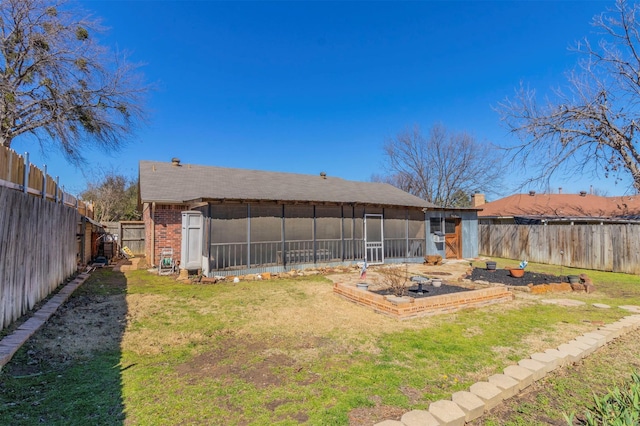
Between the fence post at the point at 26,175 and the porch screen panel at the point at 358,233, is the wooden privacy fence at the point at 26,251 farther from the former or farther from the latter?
the porch screen panel at the point at 358,233

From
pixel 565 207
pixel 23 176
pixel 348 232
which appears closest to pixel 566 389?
pixel 23 176

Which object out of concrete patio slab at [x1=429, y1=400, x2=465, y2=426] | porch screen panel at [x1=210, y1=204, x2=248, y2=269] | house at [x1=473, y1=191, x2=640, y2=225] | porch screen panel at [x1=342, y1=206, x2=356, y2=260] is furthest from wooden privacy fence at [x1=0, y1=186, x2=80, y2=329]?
house at [x1=473, y1=191, x2=640, y2=225]

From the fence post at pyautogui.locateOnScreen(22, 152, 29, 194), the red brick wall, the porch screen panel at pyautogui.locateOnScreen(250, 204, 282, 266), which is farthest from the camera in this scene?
the red brick wall

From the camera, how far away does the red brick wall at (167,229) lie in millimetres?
12023

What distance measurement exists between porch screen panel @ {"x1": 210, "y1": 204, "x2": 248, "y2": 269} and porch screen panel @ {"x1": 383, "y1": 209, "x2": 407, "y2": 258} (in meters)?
6.45

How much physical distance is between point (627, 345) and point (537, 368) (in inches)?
90.9

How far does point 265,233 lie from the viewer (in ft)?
37.0

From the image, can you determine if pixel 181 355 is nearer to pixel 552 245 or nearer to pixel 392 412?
pixel 392 412

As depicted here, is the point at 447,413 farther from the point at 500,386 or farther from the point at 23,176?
the point at 23,176

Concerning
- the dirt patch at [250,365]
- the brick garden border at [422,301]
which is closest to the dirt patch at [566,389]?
the dirt patch at [250,365]

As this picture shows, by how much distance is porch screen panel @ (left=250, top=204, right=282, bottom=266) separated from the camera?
11.0 meters

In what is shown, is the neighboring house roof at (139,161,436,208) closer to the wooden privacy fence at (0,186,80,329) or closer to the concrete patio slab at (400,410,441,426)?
the wooden privacy fence at (0,186,80,329)

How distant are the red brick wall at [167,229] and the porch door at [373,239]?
25.1ft

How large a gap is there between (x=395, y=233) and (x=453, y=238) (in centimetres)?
427
